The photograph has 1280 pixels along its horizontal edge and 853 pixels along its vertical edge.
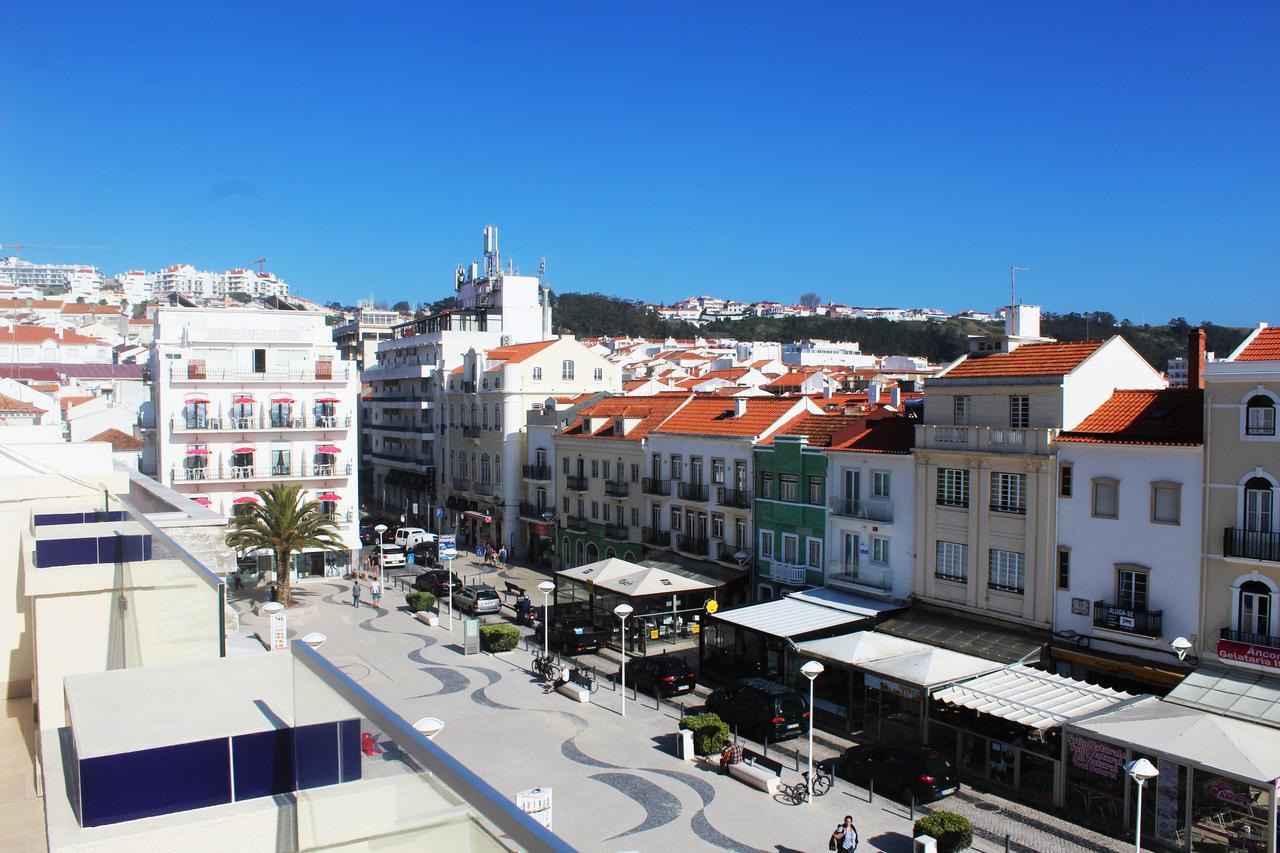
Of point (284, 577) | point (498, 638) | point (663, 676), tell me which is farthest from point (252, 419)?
point (663, 676)

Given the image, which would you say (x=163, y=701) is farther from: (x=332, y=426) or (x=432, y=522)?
(x=432, y=522)

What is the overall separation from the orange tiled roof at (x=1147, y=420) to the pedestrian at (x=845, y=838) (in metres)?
12.8

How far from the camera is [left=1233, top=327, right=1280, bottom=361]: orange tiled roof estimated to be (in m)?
22.7

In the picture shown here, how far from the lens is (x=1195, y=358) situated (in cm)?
2830

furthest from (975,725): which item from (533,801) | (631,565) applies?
(631,565)

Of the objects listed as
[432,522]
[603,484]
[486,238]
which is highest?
[486,238]

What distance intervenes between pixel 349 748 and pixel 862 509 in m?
29.5

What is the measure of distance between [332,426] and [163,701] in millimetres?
46839

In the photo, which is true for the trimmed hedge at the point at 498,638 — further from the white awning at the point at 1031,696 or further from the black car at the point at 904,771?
the white awning at the point at 1031,696

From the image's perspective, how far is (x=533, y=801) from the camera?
16.3 meters

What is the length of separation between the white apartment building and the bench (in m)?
30.7

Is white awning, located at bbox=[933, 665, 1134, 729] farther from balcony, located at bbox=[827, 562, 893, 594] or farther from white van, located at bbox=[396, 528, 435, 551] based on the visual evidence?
white van, located at bbox=[396, 528, 435, 551]

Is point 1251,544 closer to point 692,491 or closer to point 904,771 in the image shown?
point 904,771

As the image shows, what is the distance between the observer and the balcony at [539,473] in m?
52.2
